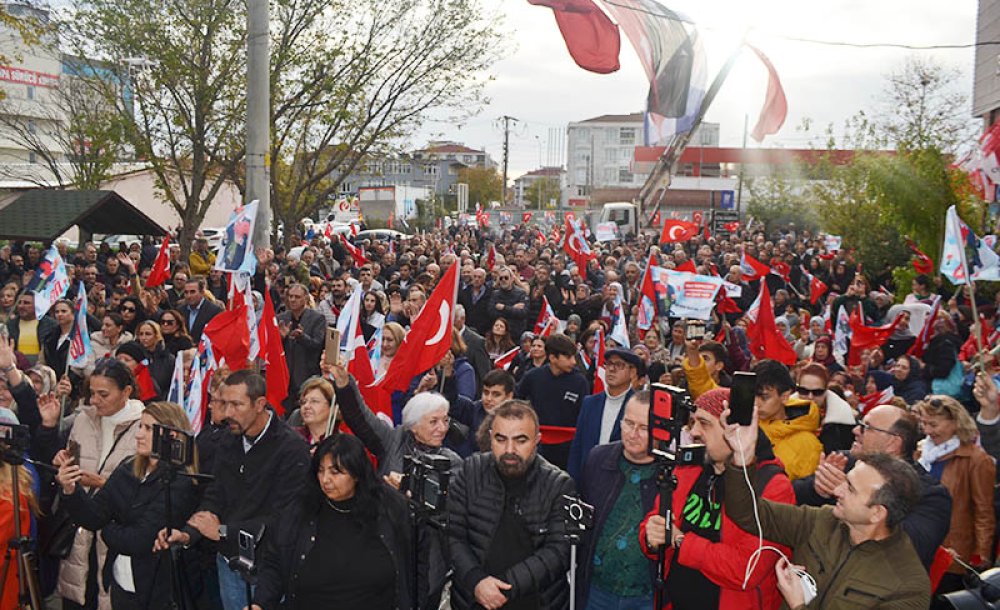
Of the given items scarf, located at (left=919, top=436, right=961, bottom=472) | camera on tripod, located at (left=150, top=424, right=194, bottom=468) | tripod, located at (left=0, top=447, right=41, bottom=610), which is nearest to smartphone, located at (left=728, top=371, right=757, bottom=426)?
scarf, located at (left=919, top=436, right=961, bottom=472)

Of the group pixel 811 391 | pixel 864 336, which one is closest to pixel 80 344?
pixel 811 391

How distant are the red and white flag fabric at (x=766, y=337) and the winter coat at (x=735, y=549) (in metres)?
6.36

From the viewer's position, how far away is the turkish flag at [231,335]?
853cm

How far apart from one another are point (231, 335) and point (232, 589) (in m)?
3.49

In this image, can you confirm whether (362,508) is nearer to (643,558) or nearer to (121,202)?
(643,558)

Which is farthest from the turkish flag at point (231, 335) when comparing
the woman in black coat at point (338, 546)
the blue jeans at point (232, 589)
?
the woman in black coat at point (338, 546)

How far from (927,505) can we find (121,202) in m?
13.2

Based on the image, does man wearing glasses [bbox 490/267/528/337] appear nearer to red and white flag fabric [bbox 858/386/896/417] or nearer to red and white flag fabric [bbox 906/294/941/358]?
red and white flag fabric [bbox 906/294/941/358]

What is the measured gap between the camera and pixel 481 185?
4094 inches

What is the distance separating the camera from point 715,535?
13.7 feet

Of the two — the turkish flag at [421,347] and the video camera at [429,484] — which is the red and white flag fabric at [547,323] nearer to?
the turkish flag at [421,347]

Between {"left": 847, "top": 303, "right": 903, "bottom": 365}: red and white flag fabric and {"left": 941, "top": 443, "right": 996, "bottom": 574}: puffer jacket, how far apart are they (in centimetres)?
525

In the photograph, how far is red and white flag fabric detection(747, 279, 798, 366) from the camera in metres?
10.6

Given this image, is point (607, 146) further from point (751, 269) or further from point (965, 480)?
point (965, 480)
